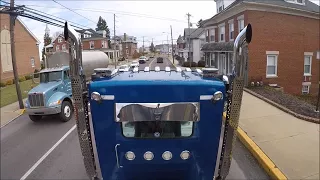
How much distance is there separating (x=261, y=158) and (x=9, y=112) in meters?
13.0

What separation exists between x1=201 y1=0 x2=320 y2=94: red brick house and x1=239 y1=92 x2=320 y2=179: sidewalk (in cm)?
914

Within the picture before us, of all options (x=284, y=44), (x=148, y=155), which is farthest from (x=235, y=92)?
(x=284, y=44)

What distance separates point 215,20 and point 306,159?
73.0 feet

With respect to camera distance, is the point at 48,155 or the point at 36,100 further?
the point at 36,100

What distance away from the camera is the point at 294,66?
20344mm

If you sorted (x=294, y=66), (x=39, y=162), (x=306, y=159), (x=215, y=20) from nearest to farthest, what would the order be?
1. (x=306, y=159)
2. (x=39, y=162)
3. (x=294, y=66)
4. (x=215, y=20)

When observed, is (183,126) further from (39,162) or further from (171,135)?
(39,162)

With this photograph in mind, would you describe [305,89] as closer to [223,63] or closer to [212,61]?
[223,63]

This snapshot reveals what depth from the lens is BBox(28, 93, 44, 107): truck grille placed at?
10.8m

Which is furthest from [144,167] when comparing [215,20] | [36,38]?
[36,38]

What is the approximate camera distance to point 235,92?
2.97 meters

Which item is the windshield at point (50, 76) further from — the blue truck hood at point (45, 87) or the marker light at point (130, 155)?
the marker light at point (130, 155)

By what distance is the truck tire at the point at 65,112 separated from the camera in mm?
11172

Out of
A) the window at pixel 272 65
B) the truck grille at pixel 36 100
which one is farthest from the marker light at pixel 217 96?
the window at pixel 272 65
